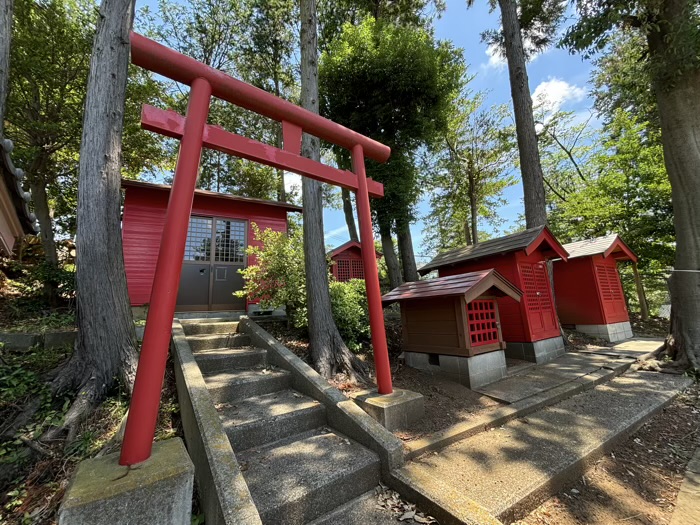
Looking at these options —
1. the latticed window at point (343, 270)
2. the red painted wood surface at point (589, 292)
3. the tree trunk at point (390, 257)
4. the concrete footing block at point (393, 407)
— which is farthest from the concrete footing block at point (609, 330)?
the latticed window at point (343, 270)

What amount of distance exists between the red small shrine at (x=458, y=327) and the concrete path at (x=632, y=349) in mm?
3825

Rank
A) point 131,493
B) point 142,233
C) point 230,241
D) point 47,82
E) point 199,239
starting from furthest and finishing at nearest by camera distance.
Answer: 1. point 47,82
2. point 230,241
3. point 199,239
4. point 142,233
5. point 131,493

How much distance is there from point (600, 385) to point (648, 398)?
0.73 m

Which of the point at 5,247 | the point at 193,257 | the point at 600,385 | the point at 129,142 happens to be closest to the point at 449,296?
the point at 600,385

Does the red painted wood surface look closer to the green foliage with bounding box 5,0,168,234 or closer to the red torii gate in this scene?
the red torii gate

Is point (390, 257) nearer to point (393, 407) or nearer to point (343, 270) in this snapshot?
point (343, 270)

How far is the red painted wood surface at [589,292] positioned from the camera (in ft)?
30.6

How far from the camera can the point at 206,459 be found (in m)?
2.13

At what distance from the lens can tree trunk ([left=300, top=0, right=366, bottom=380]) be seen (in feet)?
16.3

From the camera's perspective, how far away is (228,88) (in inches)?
112

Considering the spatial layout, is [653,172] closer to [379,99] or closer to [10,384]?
[379,99]

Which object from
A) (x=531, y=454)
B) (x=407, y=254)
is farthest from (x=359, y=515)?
(x=407, y=254)

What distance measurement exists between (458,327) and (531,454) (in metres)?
2.21

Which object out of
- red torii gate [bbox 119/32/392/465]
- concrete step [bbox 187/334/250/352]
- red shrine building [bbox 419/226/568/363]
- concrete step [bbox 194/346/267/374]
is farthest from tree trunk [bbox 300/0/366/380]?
red shrine building [bbox 419/226/568/363]
